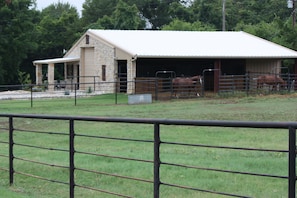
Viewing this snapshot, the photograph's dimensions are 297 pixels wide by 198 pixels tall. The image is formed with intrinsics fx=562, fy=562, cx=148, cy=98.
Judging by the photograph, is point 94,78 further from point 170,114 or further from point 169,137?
point 169,137

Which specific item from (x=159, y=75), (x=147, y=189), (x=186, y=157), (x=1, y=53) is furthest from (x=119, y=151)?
(x=1, y=53)

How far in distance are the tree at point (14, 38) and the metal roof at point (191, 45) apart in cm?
1411

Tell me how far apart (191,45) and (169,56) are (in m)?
4.22

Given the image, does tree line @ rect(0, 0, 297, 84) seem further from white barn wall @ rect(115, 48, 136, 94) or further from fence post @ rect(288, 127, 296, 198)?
fence post @ rect(288, 127, 296, 198)

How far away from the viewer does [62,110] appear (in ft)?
80.4

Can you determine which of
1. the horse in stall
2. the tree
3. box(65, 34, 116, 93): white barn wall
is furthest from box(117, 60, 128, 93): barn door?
the tree

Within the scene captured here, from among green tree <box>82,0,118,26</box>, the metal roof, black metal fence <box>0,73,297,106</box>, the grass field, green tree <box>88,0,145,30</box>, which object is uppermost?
green tree <box>82,0,118,26</box>

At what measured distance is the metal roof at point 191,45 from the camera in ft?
116

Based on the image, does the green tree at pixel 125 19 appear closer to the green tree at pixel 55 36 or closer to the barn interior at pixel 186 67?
the green tree at pixel 55 36

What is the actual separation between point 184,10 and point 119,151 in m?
55.5

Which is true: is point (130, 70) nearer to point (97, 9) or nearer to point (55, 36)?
point (55, 36)

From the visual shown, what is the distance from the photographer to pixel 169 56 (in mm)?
34562

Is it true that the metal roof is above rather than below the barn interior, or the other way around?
above

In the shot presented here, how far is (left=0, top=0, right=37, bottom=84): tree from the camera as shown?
5094 centimetres
